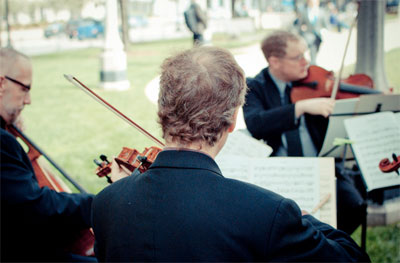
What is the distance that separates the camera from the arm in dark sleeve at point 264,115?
2801 mm

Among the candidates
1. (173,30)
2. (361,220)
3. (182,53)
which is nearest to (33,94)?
(361,220)

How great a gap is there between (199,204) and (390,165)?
1234 mm

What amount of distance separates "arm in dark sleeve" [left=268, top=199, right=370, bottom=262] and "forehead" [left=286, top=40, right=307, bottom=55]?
6.52 ft

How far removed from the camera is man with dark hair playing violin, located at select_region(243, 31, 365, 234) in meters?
2.75

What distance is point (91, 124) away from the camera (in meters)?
6.37

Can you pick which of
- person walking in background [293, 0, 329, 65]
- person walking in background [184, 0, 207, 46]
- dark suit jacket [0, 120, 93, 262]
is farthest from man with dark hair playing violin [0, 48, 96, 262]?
person walking in background [184, 0, 207, 46]

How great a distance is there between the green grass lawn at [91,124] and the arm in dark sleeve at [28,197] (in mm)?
716

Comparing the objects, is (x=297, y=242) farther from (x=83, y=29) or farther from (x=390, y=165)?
(x=83, y=29)

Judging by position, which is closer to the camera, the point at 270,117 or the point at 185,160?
the point at 185,160

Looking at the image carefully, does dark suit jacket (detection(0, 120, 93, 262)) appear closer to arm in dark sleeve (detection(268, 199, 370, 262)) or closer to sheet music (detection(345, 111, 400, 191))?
arm in dark sleeve (detection(268, 199, 370, 262))

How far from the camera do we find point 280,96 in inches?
120

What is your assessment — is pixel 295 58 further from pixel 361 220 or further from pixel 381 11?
pixel 381 11

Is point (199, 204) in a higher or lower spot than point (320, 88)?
higher

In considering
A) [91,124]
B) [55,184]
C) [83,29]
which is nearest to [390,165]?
[55,184]
